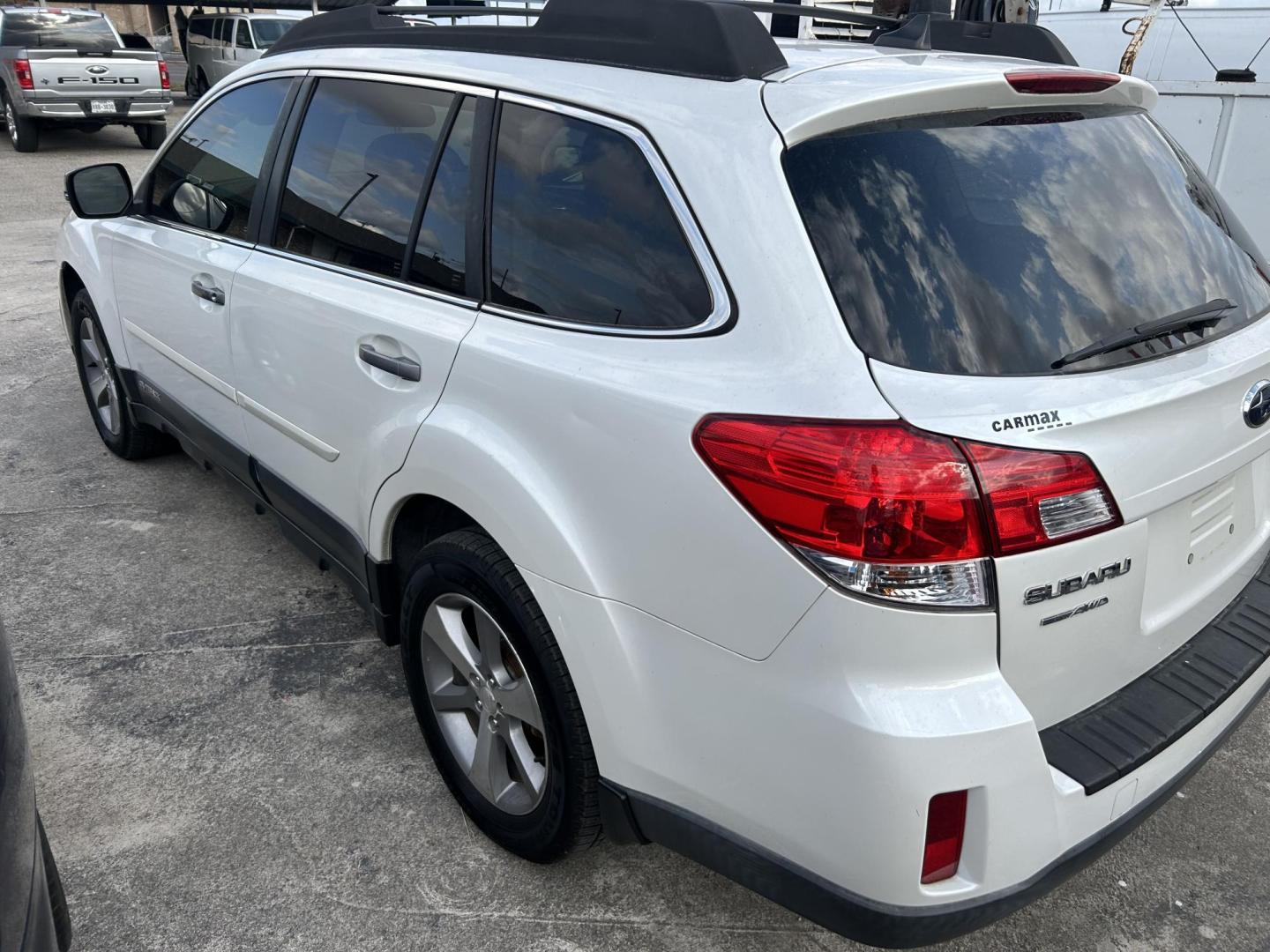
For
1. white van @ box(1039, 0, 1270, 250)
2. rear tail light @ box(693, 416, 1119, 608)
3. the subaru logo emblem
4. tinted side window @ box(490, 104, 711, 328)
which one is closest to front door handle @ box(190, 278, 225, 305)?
tinted side window @ box(490, 104, 711, 328)

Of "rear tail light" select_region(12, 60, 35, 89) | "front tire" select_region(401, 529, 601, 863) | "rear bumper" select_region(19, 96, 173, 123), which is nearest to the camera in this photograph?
"front tire" select_region(401, 529, 601, 863)

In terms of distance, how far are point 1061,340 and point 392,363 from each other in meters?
1.41

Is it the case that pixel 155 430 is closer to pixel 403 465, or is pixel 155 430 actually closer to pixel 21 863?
pixel 403 465

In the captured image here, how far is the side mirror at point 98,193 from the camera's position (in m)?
3.96

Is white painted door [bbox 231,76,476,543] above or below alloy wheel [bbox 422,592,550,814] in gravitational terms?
above

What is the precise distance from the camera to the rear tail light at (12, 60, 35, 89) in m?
13.8

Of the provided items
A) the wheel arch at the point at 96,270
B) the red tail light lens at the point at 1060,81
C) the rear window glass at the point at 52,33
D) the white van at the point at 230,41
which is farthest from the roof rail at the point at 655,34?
the white van at the point at 230,41

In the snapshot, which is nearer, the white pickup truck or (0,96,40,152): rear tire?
the white pickup truck

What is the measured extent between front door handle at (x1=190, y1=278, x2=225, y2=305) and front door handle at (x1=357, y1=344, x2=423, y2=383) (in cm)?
93

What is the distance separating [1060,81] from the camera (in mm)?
1979

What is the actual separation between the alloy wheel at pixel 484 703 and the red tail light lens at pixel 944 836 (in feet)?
2.76

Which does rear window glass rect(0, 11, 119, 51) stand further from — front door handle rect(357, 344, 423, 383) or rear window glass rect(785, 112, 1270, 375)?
rear window glass rect(785, 112, 1270, 375)

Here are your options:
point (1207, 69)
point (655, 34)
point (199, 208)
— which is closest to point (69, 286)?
point (199, 208)

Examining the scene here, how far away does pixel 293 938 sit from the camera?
2221 millimetres
